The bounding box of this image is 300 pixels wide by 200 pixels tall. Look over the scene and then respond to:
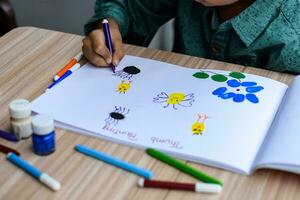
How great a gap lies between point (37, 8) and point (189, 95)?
1275 millimetres

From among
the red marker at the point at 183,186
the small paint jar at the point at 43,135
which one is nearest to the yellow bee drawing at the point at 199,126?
the red marker at the point at 183,186

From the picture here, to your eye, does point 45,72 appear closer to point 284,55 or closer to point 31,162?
point 31,162

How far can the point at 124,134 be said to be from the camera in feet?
2.22

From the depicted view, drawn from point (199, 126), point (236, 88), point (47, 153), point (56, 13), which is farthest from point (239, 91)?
point (56, 13)

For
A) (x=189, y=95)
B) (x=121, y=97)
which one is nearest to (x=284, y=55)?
(x=189, y=95)

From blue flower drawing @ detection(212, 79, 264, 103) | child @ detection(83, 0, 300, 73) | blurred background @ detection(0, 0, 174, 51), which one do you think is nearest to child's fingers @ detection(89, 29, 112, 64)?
child @ detection(83, 0, 300, 73)

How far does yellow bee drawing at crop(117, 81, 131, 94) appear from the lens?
780 mm

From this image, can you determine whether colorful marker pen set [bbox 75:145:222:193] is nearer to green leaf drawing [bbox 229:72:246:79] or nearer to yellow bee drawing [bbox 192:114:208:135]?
yellow bee drawing [bbox 192:114:208:135]

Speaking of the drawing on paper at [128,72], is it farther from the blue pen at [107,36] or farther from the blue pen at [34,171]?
the blue pen at [34,171]

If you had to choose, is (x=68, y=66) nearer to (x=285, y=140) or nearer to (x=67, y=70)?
(x=67, y=70)

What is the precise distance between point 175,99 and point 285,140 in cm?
19

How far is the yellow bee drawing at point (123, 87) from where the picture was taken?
0.78 meters

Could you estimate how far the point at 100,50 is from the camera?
2.84ft

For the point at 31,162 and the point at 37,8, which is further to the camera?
the point at 37,8
